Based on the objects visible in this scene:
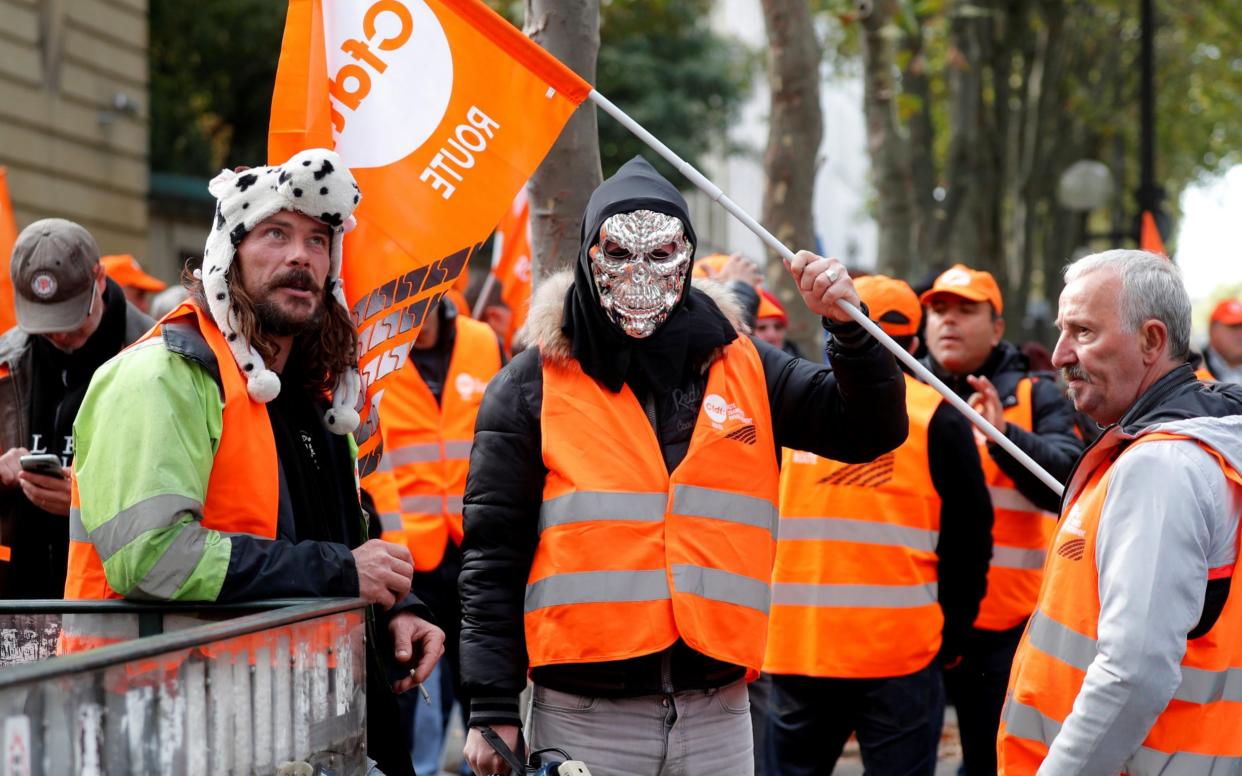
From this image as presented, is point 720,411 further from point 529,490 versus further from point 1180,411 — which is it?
point 1180,411

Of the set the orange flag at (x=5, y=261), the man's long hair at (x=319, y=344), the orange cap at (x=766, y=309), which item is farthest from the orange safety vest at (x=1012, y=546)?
the orange flag at (x=5, y=261)

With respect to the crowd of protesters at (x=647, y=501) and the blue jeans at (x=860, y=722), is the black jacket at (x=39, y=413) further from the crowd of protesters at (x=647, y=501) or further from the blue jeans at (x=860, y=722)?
the blue jeans at (x=860, y=722)

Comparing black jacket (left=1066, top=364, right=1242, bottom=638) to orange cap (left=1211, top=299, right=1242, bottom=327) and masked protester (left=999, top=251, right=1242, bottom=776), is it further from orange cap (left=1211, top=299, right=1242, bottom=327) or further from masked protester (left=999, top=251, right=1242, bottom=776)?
orange cap (left=1211, top=299, right=1242, bottom=327)

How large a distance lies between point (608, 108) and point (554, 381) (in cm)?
81

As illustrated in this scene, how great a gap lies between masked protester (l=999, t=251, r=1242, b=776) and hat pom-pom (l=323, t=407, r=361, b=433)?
1672mm

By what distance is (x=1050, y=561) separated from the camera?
332 cm

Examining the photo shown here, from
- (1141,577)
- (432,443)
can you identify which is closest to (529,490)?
(1141,577)

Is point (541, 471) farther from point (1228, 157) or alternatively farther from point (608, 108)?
point (1228, 157)

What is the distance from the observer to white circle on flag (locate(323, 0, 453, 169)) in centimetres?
440

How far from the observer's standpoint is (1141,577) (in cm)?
298

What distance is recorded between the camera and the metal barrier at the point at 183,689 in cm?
241

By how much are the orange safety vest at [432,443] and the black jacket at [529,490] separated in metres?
3.04

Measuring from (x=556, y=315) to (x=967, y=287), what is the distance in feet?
8.91

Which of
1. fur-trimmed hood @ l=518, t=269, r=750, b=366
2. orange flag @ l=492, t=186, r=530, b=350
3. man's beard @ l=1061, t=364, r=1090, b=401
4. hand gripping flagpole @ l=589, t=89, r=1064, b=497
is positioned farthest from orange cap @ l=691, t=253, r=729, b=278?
man's beard @ l=1061, t=364, r=1090, b=401
